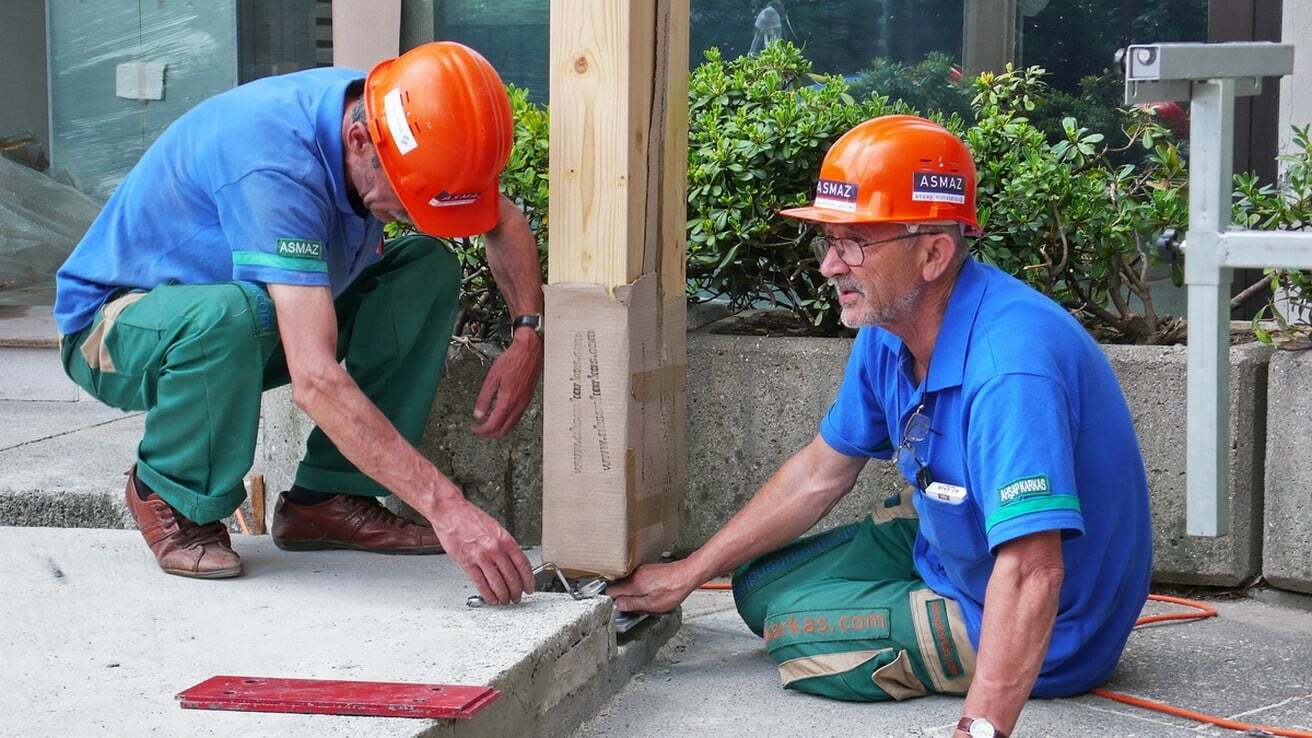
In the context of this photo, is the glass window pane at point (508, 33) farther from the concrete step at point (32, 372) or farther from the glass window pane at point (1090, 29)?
the concrete step at point (32, 372)

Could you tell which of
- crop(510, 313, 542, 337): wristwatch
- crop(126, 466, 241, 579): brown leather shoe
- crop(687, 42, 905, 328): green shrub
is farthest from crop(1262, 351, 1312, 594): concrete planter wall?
crop(126, 466, 241, 579): brown leather shoe

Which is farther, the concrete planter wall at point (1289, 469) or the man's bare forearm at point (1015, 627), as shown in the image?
the concrete planter wall at point (1289, 469)

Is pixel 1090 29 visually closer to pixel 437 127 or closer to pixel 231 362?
pixel 437 127

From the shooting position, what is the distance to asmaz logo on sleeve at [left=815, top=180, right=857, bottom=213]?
9.38 ft

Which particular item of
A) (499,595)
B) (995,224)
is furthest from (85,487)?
(995,224)

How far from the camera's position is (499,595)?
301cm

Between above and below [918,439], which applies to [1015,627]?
Result: below

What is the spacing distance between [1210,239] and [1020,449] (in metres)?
0.66

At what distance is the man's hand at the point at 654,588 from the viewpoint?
3277 mm

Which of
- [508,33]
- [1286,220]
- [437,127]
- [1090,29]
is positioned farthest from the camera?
[508,33]

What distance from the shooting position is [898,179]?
2832mm

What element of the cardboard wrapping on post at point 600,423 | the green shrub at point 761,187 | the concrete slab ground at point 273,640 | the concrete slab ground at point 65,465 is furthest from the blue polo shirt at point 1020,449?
the concrete slab ground at point 65,465

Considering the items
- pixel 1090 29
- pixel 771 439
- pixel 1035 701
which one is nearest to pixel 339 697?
pixel 1035 701

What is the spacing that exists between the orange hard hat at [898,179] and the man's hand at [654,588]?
Answer: 0.87 meters
